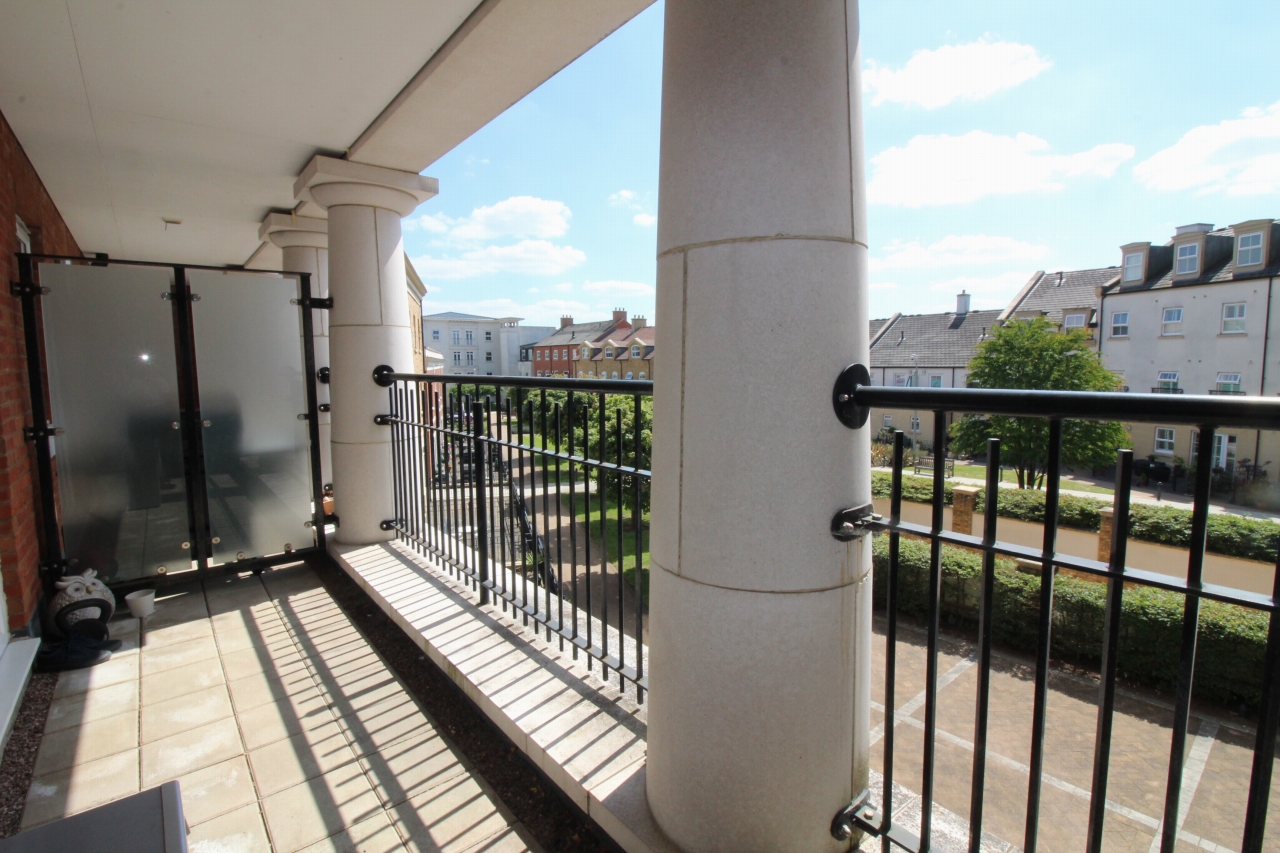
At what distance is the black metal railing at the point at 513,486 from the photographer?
2221mm

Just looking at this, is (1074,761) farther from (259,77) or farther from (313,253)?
(313,253)

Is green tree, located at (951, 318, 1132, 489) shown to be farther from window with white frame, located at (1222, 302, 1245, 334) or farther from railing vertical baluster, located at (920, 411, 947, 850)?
railing vertical baluster, located at (920, 411, 947, 850)

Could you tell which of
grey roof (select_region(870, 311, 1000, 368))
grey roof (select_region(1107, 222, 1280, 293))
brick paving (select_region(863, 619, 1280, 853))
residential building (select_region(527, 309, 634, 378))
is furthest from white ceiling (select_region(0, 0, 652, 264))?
residential building (select_region(527, 309, 634, 378))

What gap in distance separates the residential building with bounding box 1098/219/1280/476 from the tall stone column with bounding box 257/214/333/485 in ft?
81.2

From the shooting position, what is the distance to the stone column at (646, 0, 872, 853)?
4.34 feet

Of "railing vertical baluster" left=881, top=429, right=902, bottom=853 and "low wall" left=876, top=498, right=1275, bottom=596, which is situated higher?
"railing vertical baluster" left=881, top=429, right=902, bottom=853

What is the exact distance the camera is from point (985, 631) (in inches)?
50.4

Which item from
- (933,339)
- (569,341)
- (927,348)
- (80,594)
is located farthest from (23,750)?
(569,341)

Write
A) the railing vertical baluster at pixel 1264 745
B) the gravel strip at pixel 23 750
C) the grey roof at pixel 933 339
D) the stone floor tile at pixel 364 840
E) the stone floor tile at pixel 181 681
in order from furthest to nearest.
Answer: the grey roof at pixel 933 339
the stone floor tile at pixel 181 681
the gravel strip at pixel 23 750
the stone floor tile at pixel 364 840
the railing vertical baluster at pixel 1264 745

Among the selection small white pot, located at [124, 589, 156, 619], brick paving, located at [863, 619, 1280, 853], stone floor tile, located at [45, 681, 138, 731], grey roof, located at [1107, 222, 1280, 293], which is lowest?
brick paving, located at [863, 619, 1280, 853]

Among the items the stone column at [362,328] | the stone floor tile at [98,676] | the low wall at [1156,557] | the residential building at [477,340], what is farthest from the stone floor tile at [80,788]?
the residential building at [477,340]

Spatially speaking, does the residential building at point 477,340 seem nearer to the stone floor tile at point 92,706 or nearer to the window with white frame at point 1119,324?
the window with white frame at point 1119,324

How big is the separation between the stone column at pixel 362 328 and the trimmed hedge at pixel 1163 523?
5308mm

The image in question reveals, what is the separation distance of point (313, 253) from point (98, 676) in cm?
455
